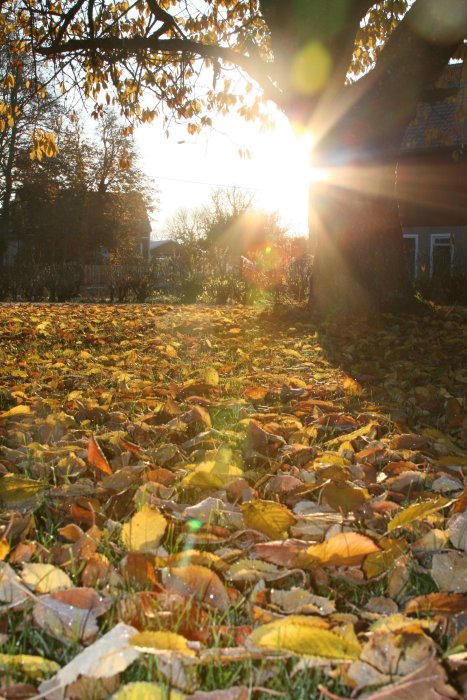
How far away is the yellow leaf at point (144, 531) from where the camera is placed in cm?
162

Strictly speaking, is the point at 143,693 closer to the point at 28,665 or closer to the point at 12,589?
the point at 28,665

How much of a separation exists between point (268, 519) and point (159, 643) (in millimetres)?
675

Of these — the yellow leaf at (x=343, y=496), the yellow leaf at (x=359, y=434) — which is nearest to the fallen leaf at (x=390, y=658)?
the yellow leaf at (x=343, y=496)

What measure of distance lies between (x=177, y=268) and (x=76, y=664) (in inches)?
848

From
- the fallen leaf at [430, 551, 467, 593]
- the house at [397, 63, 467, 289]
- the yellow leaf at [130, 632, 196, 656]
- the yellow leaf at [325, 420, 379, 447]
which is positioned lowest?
the yellow leaf at [325, 420, 379, 447]

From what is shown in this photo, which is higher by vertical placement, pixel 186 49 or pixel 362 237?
pixel 186 49

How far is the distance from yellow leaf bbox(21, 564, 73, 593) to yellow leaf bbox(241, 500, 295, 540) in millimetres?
536

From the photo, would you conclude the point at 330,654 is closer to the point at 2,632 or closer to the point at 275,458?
the point at 2,632

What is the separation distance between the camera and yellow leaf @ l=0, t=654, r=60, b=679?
1.12 metres

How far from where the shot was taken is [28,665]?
3.70 feet

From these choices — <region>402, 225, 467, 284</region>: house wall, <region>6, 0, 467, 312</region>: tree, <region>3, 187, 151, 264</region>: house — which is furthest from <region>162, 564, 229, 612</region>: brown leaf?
<region>3, 187, 151, 264</region>: house

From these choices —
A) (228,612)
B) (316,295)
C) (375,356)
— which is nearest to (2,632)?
(228,612)

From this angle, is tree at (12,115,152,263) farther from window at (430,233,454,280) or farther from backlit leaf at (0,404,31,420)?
backlit leaf at (0,404,31,420)

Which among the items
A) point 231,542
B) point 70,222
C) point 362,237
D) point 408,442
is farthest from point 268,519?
point 70,222
